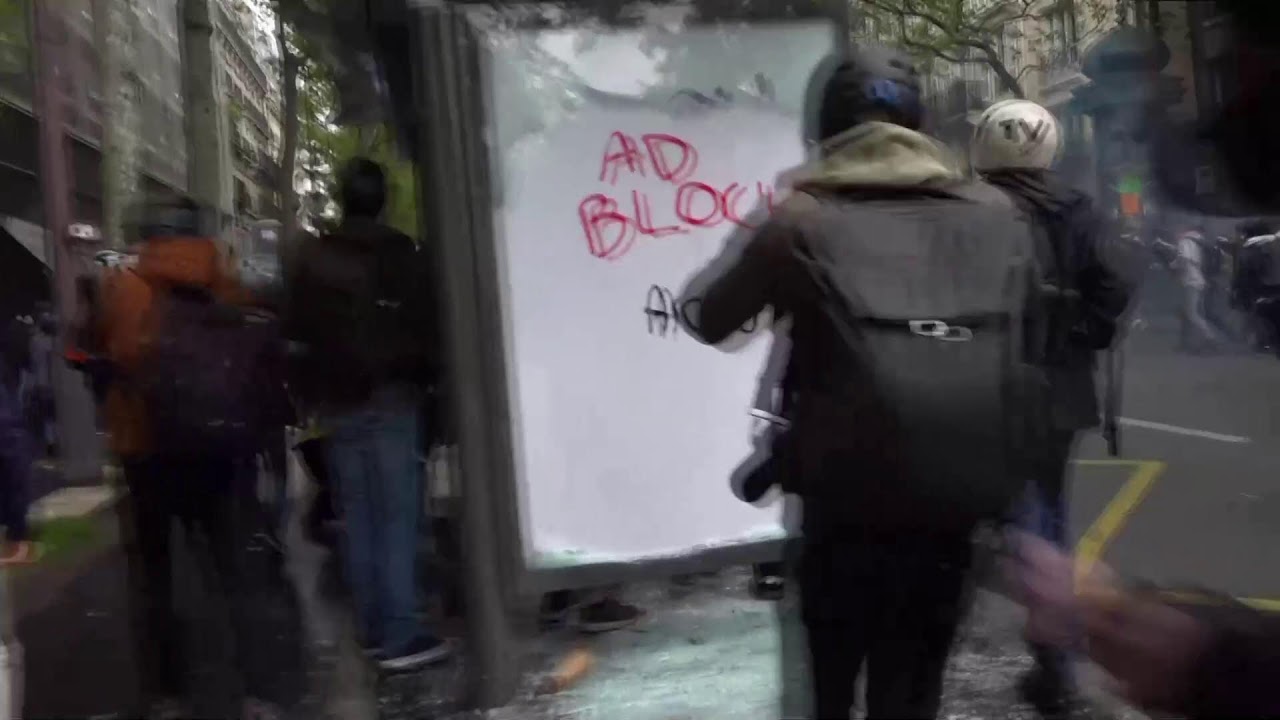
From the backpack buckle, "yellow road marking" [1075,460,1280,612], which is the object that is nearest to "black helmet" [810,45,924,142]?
the backpack buckle

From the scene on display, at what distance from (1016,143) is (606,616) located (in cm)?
214

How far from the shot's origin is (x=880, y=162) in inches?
96.6

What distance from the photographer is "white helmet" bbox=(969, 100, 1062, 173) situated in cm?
368

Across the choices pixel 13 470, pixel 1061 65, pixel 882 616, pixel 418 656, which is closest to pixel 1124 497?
pixel 1061 65

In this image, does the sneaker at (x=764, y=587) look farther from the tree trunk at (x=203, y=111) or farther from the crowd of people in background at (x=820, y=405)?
the tree trunk at (x=203, y=111)

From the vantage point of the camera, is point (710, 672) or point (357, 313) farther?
point (710, 672)

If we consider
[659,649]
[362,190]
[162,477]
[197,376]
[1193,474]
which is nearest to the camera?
[197,376]

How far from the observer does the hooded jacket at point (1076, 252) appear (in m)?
3.57

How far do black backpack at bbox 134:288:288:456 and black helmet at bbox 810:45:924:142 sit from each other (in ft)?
6.27

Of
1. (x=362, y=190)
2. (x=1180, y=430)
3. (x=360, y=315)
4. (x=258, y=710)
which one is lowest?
(x=258, y=710)

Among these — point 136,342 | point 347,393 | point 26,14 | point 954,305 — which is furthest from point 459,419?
point 26,14

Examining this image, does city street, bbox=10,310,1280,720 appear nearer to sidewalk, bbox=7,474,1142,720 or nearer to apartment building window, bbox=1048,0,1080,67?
sidewalk, bbox=7,474,1142,720

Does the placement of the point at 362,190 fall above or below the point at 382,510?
above

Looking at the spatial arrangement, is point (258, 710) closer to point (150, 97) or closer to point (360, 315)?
point (360, 315)
